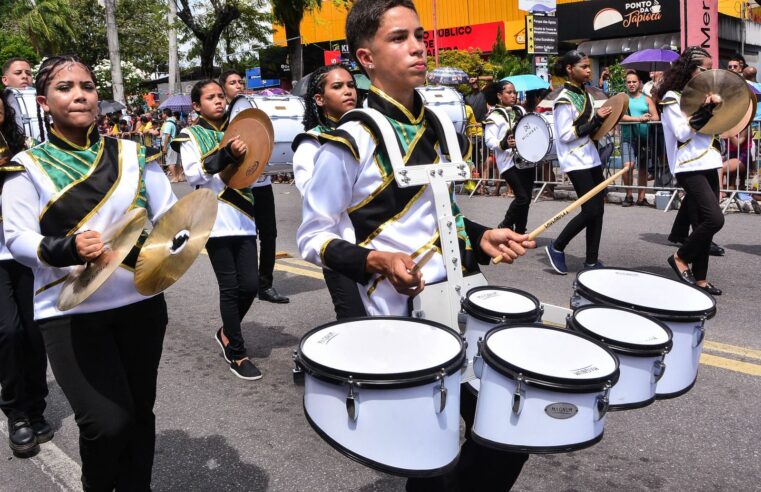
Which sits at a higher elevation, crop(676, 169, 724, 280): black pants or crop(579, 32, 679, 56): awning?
crop(579, 32, 679, 56): awning

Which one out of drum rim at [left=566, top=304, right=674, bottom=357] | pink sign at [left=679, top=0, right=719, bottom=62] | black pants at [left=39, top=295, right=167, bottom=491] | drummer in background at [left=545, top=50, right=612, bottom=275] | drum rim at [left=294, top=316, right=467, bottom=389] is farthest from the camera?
pink sign at [left=679, top=0, right=719, bottom=62]

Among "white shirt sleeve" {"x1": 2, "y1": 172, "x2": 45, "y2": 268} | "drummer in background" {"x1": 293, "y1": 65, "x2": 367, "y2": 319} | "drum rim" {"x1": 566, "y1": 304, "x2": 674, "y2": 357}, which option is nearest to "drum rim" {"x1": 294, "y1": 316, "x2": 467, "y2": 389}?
"drum rim" {"x1": 566, "y1": 304, "x2": 674, "y2": 357}

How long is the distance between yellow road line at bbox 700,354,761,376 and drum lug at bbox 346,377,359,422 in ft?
11.5

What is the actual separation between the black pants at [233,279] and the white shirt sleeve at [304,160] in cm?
78

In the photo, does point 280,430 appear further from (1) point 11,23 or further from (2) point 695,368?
(1) point 11,23

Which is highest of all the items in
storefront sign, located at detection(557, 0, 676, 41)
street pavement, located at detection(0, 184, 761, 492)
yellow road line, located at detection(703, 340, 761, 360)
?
storefront sign, located at detection(557, 0, 676, 41)

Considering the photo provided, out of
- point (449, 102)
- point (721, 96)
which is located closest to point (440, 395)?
point (721, 96)

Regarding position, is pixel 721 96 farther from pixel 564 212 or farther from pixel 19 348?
pixel 19 348

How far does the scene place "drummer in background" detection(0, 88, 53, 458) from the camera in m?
3.96

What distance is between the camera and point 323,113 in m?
4.91

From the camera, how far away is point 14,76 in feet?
18.5

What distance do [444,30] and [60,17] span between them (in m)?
25.2

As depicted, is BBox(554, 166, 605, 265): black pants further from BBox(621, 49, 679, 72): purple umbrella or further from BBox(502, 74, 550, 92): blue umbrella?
BBox(621, 49, 679, 72): purple umbrella

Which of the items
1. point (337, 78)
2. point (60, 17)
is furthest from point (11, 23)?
point (337, 78)
